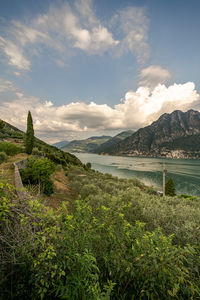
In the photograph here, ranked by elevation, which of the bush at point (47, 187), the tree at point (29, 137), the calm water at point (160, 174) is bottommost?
the calm water at point (160, 174)

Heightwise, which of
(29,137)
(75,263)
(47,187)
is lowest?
(47,187)

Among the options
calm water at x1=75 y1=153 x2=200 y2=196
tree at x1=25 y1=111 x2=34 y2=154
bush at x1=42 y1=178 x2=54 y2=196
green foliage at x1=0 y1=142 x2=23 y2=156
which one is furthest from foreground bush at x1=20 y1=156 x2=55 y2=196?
calm water at x1=75 y1=153 x2=200 y2=196

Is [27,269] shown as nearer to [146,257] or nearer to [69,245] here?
[69,245]

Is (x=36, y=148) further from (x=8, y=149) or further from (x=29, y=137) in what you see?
(x=8, y=149)

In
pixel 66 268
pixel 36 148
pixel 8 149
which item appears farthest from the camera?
pixel 36 148

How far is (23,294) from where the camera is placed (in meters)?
2.22

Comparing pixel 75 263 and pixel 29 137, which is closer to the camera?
pixel 75 263

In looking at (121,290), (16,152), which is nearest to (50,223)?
(121,290)

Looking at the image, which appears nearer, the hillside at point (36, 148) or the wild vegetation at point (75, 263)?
the wild vegetation at point (75, 263)

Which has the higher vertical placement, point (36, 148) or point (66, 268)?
point (36, 148)

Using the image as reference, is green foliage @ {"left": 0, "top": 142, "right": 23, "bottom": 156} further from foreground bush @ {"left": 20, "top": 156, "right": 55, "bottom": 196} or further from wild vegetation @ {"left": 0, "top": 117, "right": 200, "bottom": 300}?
wild vegetation @ {"left": 0, "top": 117, "right": 200, "bottom": 300}

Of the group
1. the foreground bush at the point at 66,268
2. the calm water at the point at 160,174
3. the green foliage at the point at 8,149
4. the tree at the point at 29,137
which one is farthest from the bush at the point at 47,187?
the calm water at the point at 160,174

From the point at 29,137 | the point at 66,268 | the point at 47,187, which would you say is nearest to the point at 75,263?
the point at 66,268

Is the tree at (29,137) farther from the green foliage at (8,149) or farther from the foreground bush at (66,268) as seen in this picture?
the foreground bush at (66,268)
